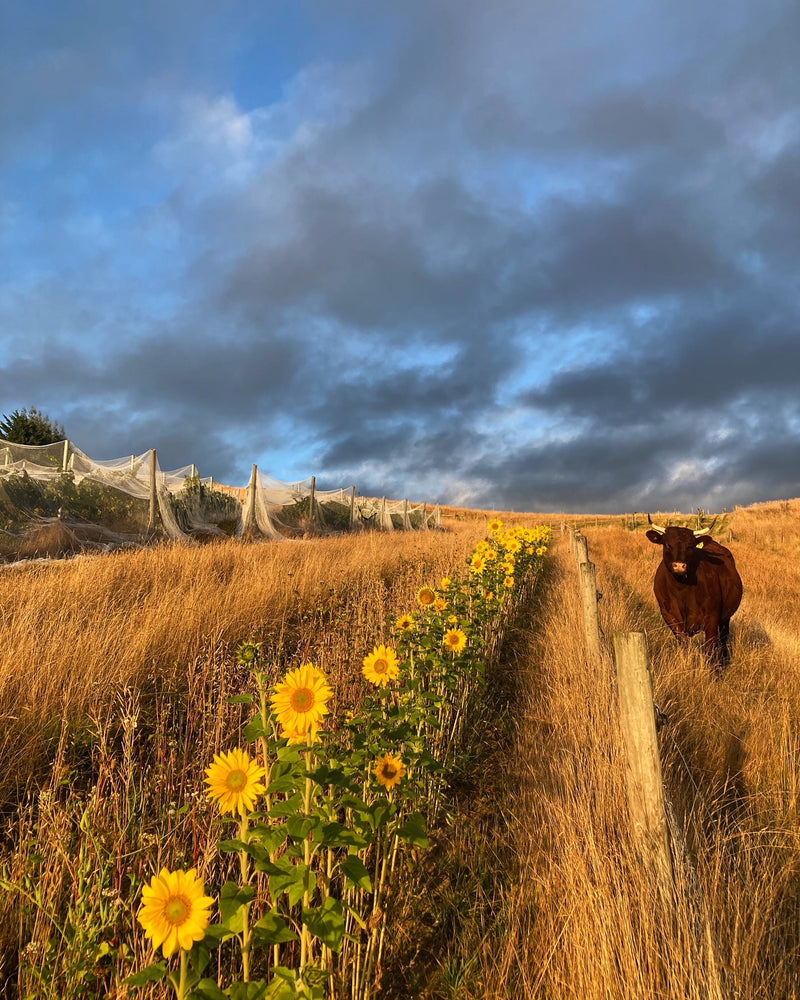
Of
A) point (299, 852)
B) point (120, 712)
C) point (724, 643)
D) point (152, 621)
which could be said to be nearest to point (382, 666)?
point (299, 852)

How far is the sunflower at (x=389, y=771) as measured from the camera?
1.96m

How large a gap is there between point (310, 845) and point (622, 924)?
3.81ft

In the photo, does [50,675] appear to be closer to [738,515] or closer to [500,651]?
[500,651]

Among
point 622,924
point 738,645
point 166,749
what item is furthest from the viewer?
point 738,645

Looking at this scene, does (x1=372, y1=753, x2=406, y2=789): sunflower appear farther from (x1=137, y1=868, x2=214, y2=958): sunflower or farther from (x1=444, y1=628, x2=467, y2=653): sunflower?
(x1=444, y1=628, x2=467, y2=653): sunflower

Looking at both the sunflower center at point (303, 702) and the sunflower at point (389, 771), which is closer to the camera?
the sunflower center at point (303, 702)

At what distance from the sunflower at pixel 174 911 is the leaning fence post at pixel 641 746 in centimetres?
185

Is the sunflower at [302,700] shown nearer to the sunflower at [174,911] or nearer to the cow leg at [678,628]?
the sunflower at [174,911]

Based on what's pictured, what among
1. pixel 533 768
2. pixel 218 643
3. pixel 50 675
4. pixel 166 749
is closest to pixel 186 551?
pixel 218 643

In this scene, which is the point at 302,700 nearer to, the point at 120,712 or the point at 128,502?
the point at 120,712

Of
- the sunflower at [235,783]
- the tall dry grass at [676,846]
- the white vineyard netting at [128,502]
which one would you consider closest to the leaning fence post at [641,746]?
the tall dry grass at [676,846]

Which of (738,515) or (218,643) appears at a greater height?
(738,515)

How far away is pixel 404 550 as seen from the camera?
42.2ft

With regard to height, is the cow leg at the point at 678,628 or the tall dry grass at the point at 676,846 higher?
the cow leg at the point at 678,628
